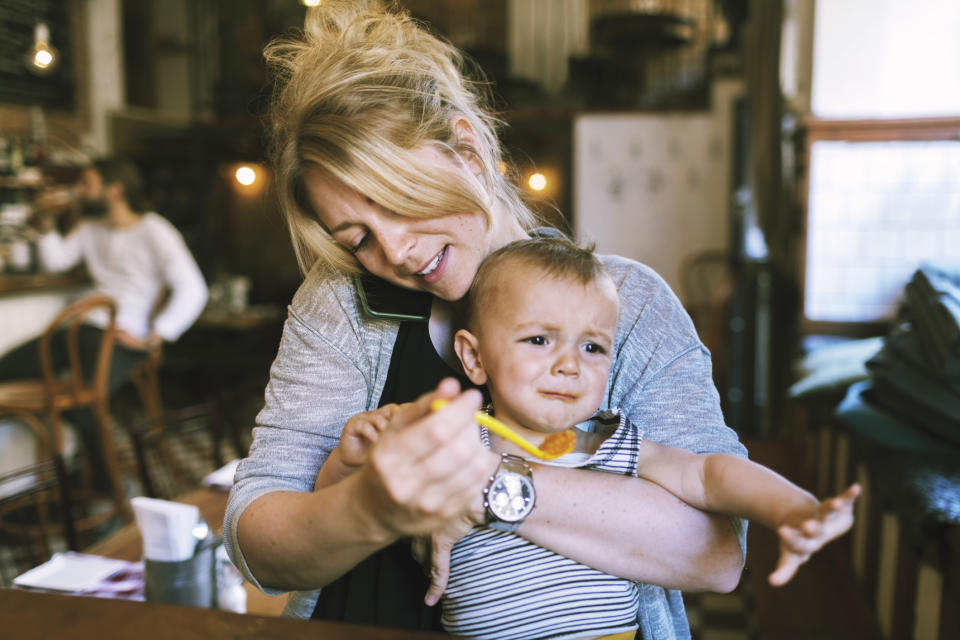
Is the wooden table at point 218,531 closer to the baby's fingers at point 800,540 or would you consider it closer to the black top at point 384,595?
the black top at point 384,595

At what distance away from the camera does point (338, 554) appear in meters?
0.88

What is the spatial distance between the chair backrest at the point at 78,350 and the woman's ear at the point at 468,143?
261 centimetres

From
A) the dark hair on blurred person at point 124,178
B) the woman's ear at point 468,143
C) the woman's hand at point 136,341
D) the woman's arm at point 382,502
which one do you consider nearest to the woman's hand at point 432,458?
the woman's arm at point 382,502

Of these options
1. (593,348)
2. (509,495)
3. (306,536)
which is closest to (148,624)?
(306,536)

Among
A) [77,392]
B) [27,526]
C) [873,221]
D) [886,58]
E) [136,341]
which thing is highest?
[886,58]

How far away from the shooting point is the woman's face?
1.12 m

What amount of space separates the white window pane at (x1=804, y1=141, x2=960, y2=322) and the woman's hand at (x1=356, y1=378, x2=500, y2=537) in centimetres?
291

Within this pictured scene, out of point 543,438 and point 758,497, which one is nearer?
point 758,497

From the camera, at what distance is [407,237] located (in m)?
1.13

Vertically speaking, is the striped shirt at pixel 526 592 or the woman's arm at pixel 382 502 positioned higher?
the woman's arm at pixel 382 502

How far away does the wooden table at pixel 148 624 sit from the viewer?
742 mm

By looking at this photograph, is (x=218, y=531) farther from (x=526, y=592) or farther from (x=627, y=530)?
(x=627, y=530)

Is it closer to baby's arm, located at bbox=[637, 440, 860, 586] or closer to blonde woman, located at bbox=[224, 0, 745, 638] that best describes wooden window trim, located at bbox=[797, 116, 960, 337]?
blonde woman, located at bbox=[224, 0, 745, 638]

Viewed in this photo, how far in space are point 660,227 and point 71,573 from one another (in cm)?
595
